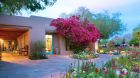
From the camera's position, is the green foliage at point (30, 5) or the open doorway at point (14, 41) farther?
the open doorway at point (14, 41)

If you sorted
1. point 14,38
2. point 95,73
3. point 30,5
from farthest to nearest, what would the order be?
point 14,38 → point 30,5 → point 95,73

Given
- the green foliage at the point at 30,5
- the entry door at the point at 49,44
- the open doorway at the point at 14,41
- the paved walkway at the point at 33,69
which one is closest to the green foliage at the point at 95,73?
the paved walkway at the point at 33,69

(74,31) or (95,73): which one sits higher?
(74,31)

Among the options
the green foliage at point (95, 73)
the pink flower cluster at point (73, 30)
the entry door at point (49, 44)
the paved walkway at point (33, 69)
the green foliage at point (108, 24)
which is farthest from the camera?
the green foliage at point (108, 24)

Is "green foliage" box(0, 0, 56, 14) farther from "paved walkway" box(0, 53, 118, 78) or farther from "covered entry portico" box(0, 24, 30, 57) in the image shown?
"covered entry portico" box(0, 24, 30, 57)

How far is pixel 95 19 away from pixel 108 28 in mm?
3890

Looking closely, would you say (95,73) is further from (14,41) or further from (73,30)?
(14,41)

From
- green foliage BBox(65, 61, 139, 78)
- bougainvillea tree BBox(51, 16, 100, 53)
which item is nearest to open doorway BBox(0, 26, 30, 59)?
bougainvillea tree BBox(51, 16, 100, 53)

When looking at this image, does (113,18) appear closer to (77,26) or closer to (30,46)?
(77,26)

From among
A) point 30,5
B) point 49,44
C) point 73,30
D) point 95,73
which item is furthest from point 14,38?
point 95,73

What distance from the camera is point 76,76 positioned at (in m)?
6.87

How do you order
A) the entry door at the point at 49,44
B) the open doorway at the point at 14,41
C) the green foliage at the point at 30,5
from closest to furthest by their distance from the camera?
the green foliage at the point at 30,5 → the open doorway at the point at 14,41 → the entry door at the point at 49,44

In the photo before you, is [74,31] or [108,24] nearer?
[74,31]

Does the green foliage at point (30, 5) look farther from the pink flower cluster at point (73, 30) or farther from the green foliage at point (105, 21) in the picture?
the green foliage at point (105, 21)
